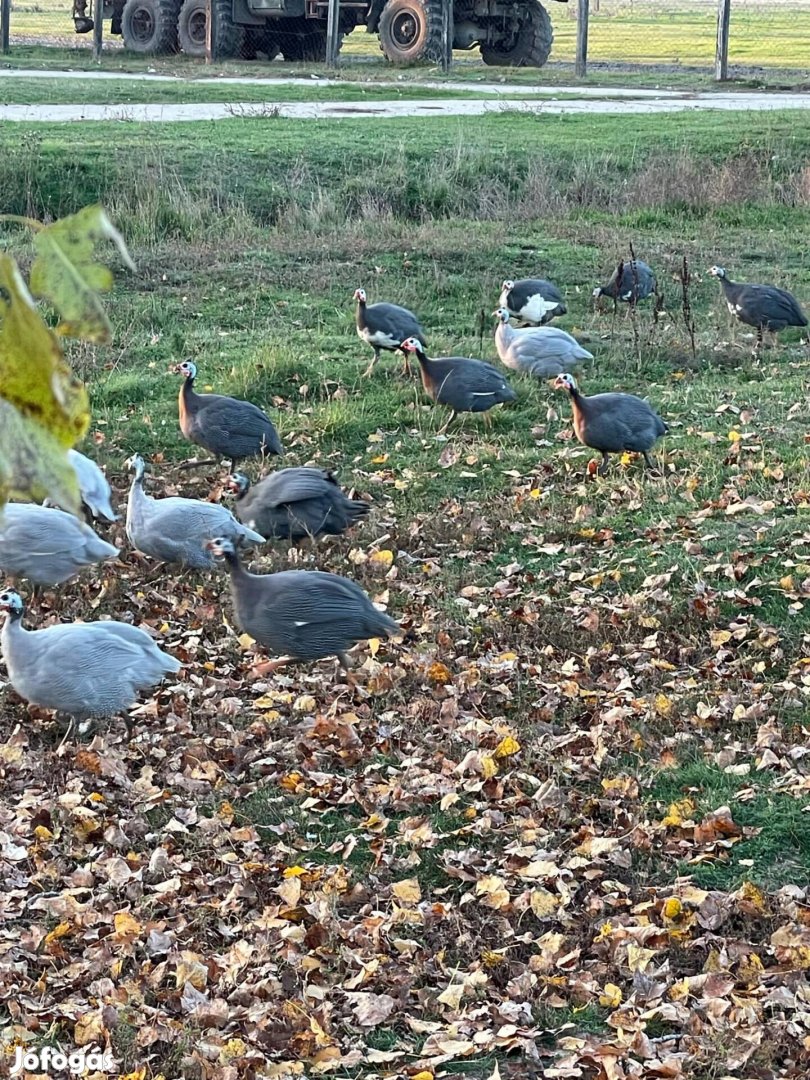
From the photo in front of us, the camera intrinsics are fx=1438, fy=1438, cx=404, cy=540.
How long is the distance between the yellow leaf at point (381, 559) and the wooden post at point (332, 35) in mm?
20822

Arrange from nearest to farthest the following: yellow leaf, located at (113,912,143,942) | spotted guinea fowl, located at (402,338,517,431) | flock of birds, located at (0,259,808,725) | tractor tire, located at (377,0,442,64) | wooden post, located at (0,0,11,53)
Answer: yellow leaf, located at (113,912,143,942), flock of birds, located at (0,259,808,725), spotted guinea fowl, located at (402,338,517,431), wooden post, located at (0,0,11,53), tractor tire, located at (377,0,442,64)

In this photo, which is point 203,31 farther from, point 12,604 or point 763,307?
point 12,604

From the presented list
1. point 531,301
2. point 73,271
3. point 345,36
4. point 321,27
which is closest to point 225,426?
point 531,301

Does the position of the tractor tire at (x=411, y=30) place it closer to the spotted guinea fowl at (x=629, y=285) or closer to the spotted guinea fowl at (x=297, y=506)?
the spotted guinea fowl at (x=629, y=285)

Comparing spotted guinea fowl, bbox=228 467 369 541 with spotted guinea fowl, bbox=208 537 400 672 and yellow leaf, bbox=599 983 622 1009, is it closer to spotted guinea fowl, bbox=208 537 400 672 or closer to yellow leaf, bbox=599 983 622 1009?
spotted guinea fowl, bbox=208 537 400 672

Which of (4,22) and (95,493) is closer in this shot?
(95,493)

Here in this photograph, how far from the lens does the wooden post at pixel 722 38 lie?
80.7ft

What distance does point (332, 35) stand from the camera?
86.8 feet

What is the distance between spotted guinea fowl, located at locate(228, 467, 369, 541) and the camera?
7293mm

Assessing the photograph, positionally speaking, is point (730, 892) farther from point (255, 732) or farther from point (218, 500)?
point (218, 500)

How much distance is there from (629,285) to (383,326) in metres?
2.71

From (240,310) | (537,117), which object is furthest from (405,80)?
(240,310)

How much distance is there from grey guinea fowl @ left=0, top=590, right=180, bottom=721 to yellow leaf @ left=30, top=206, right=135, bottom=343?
4993 mm

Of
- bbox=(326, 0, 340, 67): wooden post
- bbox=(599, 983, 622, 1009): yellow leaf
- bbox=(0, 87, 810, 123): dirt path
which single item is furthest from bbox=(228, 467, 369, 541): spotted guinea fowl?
bbox=(326, 0, 340, 67): wooden post
